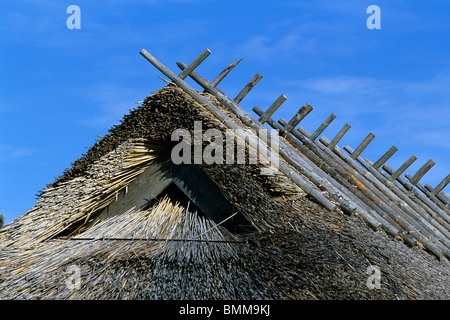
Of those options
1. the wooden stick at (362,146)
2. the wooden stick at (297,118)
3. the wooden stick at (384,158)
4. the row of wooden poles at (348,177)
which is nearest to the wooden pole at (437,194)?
the row of wooden poles at (348,177)

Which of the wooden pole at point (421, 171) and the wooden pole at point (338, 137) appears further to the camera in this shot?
the wooden pole at point (421, 171)

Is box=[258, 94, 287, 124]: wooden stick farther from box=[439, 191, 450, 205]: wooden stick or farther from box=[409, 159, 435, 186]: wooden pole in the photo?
box=[439, 191, 450, 205]: wooden stick

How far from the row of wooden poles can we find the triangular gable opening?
2.83 feet

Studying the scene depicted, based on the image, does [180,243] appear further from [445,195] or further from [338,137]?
[445,195]

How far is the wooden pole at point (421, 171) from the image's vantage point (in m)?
12.7

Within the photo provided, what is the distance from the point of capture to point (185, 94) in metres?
8.09

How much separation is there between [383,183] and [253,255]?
5.74 metres

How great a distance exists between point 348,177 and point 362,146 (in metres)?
2.07

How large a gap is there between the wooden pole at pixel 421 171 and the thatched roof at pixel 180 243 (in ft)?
14.9

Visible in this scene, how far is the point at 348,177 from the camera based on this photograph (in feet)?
33.2

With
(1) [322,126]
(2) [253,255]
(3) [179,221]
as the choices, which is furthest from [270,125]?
(2) [253,255]

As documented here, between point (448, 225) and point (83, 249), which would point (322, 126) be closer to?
point (448, 225)

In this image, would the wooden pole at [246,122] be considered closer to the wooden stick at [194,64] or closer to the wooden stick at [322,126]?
the wooden stick at [194,64]

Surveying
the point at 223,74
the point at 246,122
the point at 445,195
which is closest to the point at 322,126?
the point at 223,74
